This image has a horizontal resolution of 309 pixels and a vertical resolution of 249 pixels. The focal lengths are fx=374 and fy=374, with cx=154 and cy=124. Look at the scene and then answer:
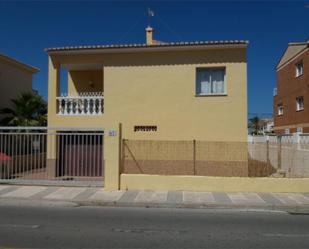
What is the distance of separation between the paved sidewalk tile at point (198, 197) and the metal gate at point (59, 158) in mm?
3654

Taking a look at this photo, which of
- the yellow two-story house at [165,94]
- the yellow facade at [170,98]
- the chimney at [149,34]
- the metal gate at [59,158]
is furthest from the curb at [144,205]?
the chimney at [149,34]

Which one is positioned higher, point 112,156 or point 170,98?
point 170,98

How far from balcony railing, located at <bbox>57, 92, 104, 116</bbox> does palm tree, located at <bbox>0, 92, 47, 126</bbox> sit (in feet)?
12.0

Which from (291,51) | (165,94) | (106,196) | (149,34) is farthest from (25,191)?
(291,51)

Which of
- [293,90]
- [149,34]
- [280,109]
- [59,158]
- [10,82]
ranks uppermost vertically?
[149,34]

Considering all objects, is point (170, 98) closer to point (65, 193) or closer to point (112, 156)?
point (112, 156)

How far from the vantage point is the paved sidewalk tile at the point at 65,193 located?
11.3 m

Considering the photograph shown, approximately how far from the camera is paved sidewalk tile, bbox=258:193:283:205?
10655 millimetres

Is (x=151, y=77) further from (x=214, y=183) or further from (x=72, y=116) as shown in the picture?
(x=214, y=183)

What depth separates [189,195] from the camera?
11.7 metres

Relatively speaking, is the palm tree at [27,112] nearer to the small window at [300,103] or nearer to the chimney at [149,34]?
the chimney at [149,34]

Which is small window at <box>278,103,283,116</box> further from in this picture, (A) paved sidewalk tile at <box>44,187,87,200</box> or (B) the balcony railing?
(A) paved sidewalk tile at <box>44,187,87,200</box>

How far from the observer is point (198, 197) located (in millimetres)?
11352

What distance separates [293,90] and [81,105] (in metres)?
22.9
